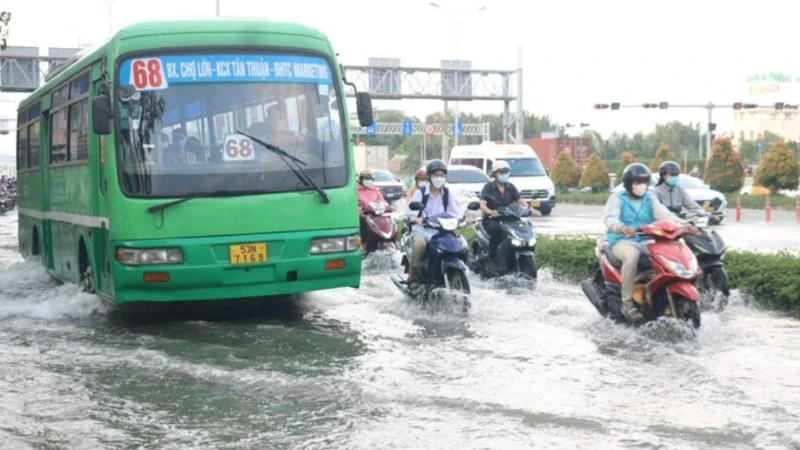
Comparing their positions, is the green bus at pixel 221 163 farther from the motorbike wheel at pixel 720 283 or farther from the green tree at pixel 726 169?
the green tree at pixel 726 169

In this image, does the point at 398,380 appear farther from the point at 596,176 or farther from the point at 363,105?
the point at 596,176

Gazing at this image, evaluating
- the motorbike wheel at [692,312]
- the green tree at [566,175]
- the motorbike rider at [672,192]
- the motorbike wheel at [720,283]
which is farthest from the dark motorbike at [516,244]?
the green tree at [566,175]

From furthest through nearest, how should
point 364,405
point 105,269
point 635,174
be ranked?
point 105,269 < point 635,174 < point 364,405

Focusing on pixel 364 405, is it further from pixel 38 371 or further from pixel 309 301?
pixel 309 301

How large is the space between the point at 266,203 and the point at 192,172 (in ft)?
2.36

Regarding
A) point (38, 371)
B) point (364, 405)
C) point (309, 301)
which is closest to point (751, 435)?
point (364, 405)

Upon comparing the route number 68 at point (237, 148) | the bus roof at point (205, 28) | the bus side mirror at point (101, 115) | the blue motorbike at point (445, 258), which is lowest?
the blue motorbike at point (445, 258)

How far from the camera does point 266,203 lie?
10641 mm

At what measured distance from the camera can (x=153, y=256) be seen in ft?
34.1

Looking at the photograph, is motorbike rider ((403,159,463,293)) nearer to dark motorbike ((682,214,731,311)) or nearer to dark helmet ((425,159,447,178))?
dark helmet ((425,159,447,178))

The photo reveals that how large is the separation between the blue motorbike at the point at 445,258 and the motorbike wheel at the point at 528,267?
167 cm

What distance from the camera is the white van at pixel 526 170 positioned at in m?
34.8

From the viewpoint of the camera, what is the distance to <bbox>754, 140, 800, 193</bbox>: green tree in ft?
136

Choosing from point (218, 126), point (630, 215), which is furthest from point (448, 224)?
point (218, 126)
